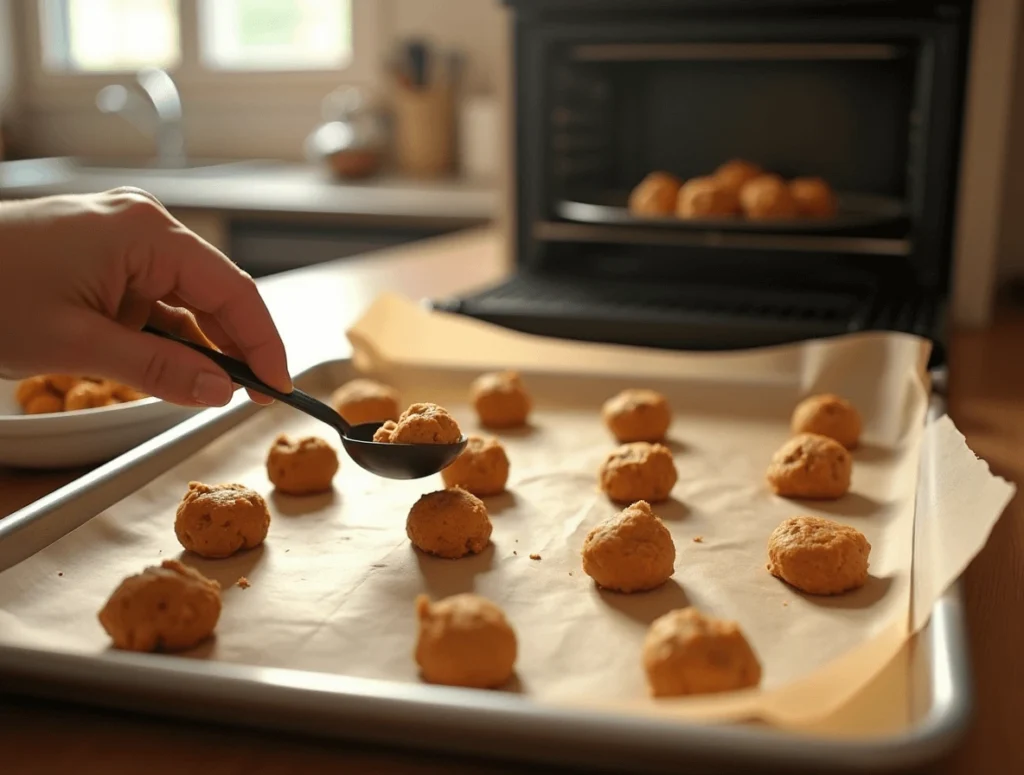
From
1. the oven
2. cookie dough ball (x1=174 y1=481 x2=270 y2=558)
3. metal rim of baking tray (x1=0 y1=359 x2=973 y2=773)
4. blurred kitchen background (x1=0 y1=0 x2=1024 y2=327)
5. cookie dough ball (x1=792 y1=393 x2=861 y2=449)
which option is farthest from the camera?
blurred kitchen background (x1=0 y1=0 x2=1024 y2=327)

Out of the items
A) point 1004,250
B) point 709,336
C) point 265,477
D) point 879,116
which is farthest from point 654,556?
point 1004,250

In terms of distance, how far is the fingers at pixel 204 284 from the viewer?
80 centimetres

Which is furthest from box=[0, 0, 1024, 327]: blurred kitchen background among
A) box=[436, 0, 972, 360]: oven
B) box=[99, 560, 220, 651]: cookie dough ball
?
box=[99, 560, 220, 651]: cookie dough ball

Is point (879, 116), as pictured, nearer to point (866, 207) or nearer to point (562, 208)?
point (866, 207)

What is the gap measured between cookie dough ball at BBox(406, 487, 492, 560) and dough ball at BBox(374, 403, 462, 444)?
0.20 feet

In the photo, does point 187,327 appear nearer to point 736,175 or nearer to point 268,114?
point 736,175

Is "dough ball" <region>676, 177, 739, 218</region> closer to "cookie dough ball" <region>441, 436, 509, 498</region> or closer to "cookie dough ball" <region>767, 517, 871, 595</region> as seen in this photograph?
"cookie dough ball" <region>441, 436, 509, 498</region>

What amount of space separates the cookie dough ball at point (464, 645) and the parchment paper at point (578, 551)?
33 millimetres

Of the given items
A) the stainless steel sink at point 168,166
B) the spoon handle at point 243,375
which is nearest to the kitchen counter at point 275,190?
the stainless steel sink at point 168,166

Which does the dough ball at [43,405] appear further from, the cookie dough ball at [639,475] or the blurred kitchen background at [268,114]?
the blurred kitchen background at [268,114]

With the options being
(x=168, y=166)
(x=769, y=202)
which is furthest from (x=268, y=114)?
(x=769, y=202)

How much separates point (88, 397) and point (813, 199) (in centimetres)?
115

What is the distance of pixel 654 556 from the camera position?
905mm

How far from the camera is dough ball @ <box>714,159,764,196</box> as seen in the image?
1.84 metres
